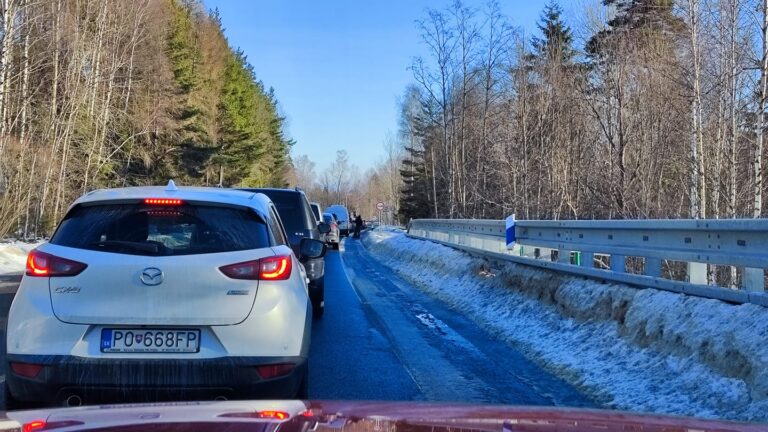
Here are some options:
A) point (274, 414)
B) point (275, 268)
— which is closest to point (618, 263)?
point (275, 268)

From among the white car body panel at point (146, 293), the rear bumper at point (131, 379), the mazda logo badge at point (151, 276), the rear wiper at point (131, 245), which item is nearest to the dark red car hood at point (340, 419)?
the rear bumper at point (131, 379)

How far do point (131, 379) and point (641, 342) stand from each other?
4.84 meters

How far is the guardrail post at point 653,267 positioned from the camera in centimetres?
757

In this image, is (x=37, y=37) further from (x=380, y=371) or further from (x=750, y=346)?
(x=750, y=346)

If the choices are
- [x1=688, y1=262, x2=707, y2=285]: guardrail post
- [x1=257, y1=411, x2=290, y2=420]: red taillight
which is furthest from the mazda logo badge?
[x1=688, y1=262, x2=707, y2=285]: guardrail post

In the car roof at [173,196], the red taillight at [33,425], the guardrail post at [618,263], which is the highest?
the car roof at [173,196]

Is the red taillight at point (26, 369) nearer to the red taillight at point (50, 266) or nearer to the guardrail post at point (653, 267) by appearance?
the red taillight at point (50, 266)

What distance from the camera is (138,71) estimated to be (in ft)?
133

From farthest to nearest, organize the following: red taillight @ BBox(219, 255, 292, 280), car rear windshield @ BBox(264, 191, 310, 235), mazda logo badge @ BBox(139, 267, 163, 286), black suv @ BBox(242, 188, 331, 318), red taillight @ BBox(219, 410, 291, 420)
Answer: car rear windshield @ BBox(264, 191, 310, 235)
black suv @ BBox(242, 188, 331, 318)
red taillight @ BBox(219, 255, 292, 280)
mazda logo badge @ BBox(139, 267, 163, 286)
red taillight @ BBox(219, 410, 291, 420)

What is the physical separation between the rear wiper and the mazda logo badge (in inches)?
6.1

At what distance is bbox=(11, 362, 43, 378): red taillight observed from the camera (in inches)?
155

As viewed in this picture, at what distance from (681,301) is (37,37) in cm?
2942

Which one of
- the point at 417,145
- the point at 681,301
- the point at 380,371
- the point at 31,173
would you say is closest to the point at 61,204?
the point at 31,173

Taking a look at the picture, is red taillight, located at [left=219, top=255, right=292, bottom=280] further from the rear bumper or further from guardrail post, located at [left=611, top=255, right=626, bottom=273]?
guardrail post, located at [left=611, top=255, right=626, bottom=273]
